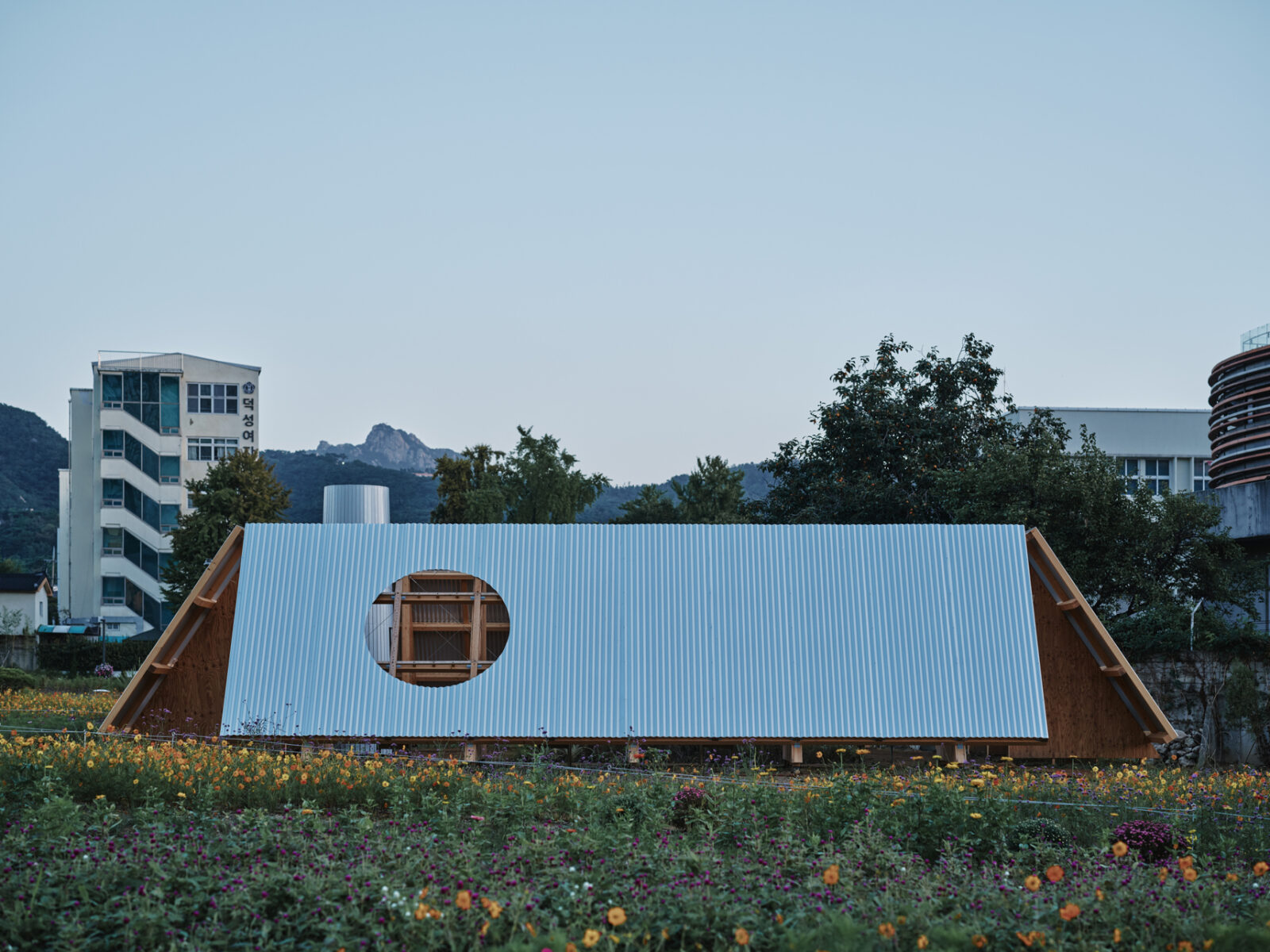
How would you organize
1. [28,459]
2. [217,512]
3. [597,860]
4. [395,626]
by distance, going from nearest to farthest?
[597,860] < [395,626] < [217,512] < [28,459]

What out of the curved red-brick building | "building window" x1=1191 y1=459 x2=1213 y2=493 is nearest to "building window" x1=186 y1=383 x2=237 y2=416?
the curved red-brick building

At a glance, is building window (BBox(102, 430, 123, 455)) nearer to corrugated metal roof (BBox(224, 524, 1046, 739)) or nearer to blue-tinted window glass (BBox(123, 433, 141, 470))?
blue-tinted window glass (BBox(123, 433, 141, 470))

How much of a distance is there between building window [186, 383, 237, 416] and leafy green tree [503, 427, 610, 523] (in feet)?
91.9

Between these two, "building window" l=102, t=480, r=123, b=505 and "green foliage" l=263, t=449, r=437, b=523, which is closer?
"building window" l=102, t=480, r=123, b=505

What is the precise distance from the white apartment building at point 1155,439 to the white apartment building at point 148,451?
3966 centimetres

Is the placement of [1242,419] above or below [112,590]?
above

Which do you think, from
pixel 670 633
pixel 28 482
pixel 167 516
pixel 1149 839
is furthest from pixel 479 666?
pixel 28 482

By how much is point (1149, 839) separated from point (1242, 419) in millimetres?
23279

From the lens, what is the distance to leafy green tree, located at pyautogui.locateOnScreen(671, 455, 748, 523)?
121ft

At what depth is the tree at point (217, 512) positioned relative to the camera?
37.6 m

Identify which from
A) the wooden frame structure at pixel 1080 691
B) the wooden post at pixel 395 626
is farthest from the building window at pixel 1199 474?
A: the wooden post at pixel 395 626

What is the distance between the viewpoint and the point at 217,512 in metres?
39.1

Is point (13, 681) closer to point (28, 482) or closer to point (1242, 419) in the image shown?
point (1242, 419)

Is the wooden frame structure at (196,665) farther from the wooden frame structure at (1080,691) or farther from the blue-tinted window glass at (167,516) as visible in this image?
the blue-tinted window glass at (167,516)
